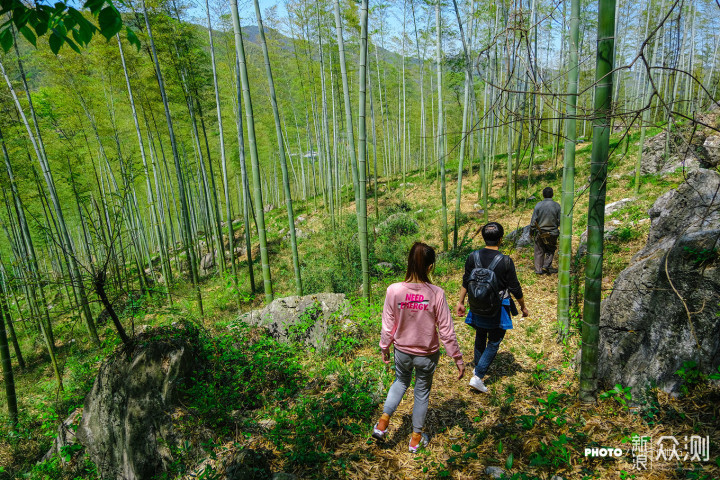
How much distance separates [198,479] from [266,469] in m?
0.47

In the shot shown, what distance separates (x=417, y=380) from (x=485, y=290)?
922 millimetres

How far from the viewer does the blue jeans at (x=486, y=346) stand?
111 inches

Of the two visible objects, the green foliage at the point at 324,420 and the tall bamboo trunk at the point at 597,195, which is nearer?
the tall bamboo trunk at the point at 597,195

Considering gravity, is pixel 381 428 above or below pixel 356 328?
above

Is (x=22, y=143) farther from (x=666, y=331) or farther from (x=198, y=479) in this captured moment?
(x=666, y=331)

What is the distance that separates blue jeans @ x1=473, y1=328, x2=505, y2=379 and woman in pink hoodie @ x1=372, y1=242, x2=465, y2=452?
2.47 feet

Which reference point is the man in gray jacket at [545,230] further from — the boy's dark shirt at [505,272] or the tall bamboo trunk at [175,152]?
the tall bamboo trunk at [175,152]

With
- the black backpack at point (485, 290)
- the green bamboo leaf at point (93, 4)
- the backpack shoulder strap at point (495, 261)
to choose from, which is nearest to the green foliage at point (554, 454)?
the black backpack at point (485, 290)

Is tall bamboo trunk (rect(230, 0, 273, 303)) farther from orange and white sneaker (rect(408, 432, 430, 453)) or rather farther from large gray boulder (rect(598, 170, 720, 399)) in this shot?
large gray boulder (rect(598, 170, 720, 399))

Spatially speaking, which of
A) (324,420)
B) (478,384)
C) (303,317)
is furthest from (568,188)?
(303,317)

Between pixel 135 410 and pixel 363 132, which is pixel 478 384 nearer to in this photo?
pixel 363 132

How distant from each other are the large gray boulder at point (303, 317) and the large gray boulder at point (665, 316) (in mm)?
2822

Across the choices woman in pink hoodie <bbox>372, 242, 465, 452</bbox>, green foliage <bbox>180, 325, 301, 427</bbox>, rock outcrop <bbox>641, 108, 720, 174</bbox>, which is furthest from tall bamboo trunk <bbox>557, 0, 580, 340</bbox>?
rock outcrop <bbox>641, 108, 720, 174</bbox>

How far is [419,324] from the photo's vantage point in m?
2.19
